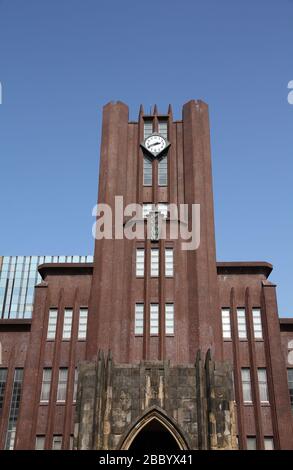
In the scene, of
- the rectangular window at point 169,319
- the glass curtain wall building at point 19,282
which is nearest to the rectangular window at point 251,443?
the rectangular window at point 169,319

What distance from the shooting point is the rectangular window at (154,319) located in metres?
→ 30.3

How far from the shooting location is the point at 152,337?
30094mm

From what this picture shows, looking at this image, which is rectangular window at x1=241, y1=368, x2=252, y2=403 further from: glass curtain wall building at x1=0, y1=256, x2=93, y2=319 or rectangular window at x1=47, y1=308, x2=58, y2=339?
glass curtain wall building at x1=0, y1=256, x2=93, y2=319

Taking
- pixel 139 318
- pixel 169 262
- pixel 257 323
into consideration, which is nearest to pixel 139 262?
pixel 169 262

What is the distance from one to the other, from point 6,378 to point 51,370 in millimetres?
3305

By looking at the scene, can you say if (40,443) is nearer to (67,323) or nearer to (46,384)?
(46,384)

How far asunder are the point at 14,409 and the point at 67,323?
5.86 m

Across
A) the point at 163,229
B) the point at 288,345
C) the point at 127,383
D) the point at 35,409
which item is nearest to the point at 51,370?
the point at 35,409

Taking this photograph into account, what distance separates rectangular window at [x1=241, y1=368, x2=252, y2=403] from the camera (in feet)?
98.9

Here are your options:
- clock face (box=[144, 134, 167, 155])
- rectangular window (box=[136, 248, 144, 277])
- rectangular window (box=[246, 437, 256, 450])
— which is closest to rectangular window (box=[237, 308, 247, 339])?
rectangular window (box=[246, 437, 256, 450])

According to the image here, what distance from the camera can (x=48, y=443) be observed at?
28.9 metres

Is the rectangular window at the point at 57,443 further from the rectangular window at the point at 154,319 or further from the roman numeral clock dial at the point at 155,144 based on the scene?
the roman numeral clock dial at the point at 155,144

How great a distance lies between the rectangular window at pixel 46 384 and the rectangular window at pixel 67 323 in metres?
2.24

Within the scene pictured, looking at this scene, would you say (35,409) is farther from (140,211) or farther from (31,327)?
(140,211)
